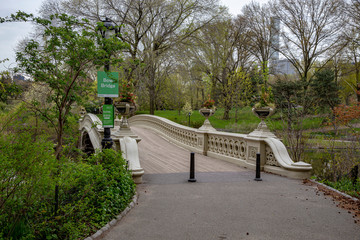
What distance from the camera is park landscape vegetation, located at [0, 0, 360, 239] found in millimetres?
4301

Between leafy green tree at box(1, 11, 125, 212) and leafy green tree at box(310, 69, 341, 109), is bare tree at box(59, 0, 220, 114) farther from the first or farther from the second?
leafy green tree at box(1, 11, 125, 212)

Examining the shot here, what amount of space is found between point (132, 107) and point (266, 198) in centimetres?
631

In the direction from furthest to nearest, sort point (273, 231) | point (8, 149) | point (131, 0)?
point (131, 0) → point (273, 231) → point (8, 149)

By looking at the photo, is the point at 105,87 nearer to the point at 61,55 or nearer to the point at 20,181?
the point at 61,55

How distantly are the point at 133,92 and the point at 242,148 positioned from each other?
15218 millimetres

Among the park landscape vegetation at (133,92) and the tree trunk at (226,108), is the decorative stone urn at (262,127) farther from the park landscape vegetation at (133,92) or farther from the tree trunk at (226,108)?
the tree trunk at (226,108)

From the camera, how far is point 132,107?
36.4 ft

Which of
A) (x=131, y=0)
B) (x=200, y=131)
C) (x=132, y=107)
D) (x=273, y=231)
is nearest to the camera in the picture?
(x=273, y=231)

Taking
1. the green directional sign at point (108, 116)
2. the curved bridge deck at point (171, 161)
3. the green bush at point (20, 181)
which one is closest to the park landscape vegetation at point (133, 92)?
the green bush at point (20, 181)

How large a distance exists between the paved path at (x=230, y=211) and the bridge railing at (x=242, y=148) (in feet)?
1.62

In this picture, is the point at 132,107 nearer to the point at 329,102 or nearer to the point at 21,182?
the point at 21,182

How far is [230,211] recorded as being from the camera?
5.72m

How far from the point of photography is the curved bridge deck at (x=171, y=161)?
10297mm

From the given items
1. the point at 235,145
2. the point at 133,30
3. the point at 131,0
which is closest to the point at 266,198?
the point at 235,145
